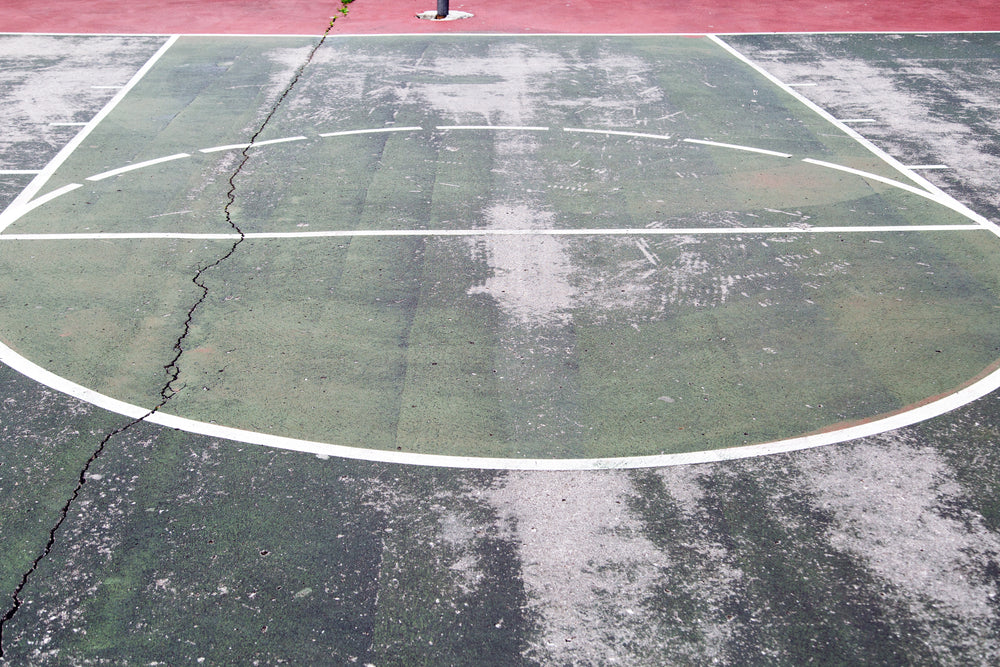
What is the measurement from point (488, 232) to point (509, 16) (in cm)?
1179

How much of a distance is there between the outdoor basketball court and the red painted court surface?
215 inches

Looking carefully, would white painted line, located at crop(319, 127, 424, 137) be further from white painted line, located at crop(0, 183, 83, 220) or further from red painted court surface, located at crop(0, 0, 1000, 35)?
red painted court surface, located at crop(0, 0, 1000, 35)

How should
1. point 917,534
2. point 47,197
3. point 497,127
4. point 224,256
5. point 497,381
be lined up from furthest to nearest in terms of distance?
point 497,127
point 47,197
point 224,256
point 497,381
point 917,534

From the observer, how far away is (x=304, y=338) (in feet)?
26.9

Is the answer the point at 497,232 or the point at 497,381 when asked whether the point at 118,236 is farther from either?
the point at 497,381

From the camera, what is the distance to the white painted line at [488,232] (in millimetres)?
10023

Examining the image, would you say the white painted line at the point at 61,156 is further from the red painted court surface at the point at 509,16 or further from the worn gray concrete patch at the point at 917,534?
Result: the worn gray concrete patch at the point at 917,534

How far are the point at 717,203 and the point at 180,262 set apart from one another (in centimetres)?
617

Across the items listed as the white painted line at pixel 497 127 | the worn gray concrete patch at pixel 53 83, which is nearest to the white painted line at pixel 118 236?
the worn gray concrete patch at pixel 53 83

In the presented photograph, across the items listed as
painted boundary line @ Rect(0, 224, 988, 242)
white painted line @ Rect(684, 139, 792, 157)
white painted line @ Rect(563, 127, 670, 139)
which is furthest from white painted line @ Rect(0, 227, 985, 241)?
white painted line @ Rect(563, 127, 670, 139)

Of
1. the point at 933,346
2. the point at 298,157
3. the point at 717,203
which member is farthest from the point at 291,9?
the point at 933,346

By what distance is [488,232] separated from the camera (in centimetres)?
1026

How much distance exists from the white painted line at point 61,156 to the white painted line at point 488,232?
0.67 m

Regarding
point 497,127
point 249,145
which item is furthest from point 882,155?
point 249,145
